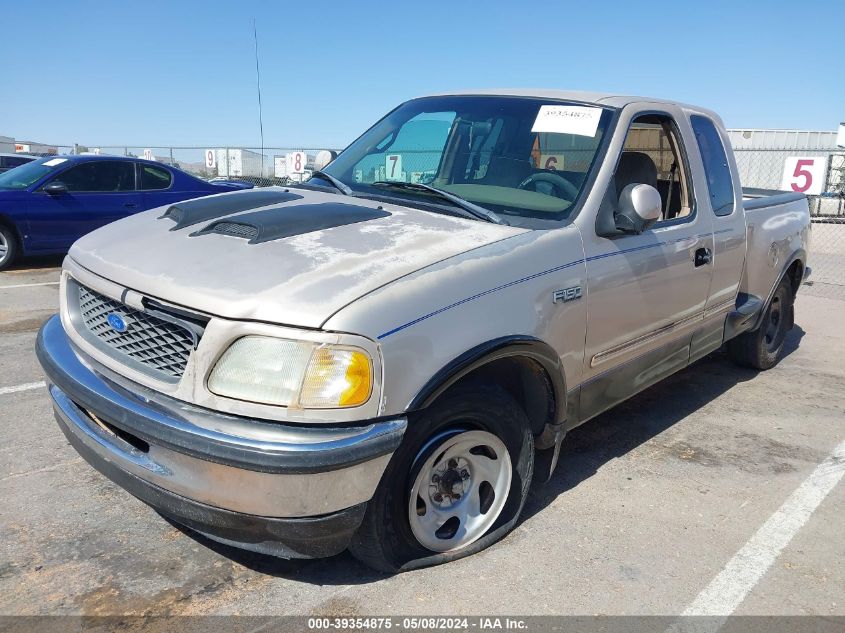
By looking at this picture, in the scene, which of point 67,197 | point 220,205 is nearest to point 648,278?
point 220,205

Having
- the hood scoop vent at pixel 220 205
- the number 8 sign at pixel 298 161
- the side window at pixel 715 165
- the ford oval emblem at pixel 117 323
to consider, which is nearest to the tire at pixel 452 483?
the ford oval emblem at pixel 117 323

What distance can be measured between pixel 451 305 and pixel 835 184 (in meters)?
22.1

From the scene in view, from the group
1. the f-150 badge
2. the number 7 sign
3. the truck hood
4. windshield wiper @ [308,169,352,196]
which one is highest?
the number 7 sign

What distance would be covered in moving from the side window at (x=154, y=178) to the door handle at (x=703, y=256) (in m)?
8.72

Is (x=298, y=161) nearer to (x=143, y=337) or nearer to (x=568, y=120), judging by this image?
(x=568, y=120)

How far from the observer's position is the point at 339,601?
267cm

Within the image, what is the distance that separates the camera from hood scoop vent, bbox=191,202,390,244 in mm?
2865

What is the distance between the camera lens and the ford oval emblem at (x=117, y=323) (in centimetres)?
270

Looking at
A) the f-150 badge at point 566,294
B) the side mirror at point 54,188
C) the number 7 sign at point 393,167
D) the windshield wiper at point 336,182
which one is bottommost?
the f-150 badge at point 566,294

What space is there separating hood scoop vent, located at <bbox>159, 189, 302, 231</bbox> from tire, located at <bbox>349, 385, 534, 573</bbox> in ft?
4.61

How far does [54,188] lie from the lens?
31.0 feet

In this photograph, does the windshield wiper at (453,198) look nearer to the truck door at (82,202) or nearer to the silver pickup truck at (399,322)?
the silver pickup truck at (399,322)

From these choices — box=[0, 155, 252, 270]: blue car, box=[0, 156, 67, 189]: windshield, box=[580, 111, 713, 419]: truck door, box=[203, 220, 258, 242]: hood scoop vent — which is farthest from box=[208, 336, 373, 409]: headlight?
box=[0, 156, 67, 189]: windshield

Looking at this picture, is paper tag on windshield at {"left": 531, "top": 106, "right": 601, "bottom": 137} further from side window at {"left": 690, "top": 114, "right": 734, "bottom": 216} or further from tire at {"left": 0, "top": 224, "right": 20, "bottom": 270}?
tire at {"left": 0, "top": 224, "right": 20, "bottom": 270}
